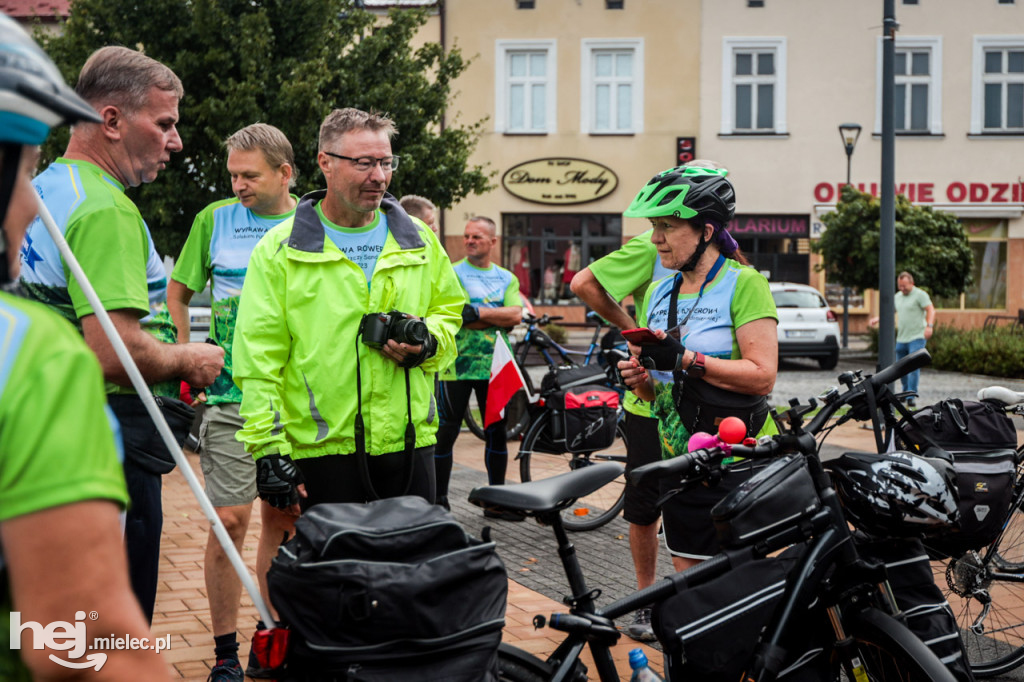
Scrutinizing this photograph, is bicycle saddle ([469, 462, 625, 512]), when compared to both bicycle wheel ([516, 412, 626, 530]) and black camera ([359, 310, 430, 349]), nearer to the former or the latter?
black camera ([359, 310, 430, 349])

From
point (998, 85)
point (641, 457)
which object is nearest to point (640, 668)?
point (641, 457)

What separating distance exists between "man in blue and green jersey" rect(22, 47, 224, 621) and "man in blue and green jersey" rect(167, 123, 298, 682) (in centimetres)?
113

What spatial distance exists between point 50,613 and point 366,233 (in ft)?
8.74

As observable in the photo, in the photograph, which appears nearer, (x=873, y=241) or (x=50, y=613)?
(x=50, y=613)

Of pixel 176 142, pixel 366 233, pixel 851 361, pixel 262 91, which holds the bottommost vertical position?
pixel 851 361

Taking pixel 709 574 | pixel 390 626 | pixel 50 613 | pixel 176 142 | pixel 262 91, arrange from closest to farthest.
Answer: pixel 50 613
pixel 390 626
pixel 709 574
pixel 176 142
pixel 262 91

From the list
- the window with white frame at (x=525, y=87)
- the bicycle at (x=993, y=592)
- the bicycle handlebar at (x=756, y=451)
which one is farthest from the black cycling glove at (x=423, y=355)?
the window with white frame at (x=525, y=87)

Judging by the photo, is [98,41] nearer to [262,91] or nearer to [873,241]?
[262,91]

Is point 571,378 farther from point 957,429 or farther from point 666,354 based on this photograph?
point 957,429

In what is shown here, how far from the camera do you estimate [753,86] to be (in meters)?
29.3

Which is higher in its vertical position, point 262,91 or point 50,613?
point 262,91

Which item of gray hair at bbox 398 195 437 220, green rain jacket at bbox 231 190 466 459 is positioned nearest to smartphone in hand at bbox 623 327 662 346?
green rain jacket at bbox 231 190 466 459

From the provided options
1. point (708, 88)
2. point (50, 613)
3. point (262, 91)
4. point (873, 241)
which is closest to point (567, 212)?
point (708, 88)

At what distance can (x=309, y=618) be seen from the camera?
203cm
